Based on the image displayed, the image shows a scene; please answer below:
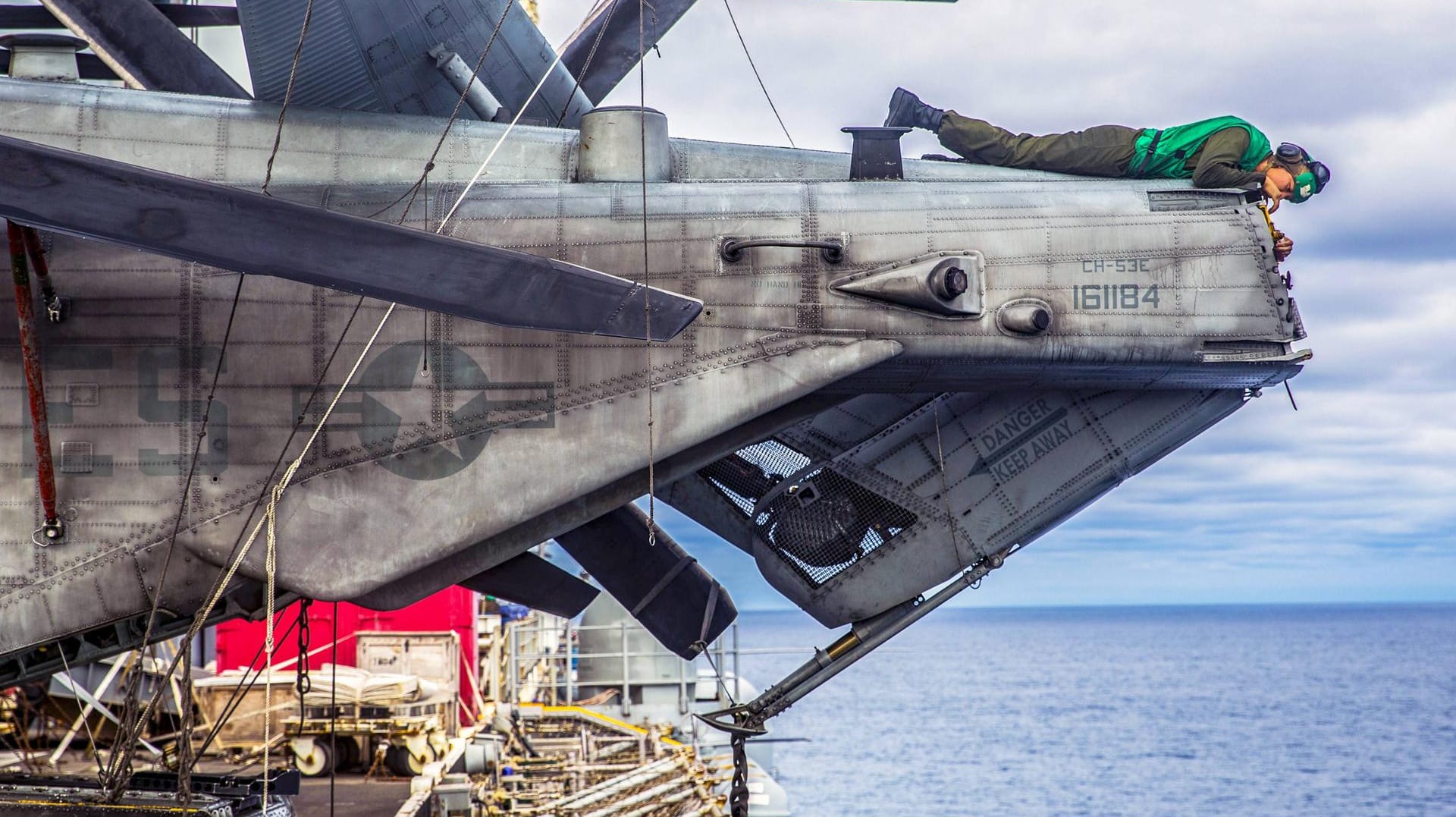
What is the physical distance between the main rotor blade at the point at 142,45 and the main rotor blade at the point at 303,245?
14.1ft

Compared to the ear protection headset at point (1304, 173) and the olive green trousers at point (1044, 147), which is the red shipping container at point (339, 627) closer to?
the olive green trousers at point (1044, 147)

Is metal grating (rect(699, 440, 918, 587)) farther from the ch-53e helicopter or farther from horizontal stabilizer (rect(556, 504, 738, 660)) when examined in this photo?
horizontal stabilizer (rect(556, 504, 738, 660))

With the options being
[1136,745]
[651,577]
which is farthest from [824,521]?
[1136,745]

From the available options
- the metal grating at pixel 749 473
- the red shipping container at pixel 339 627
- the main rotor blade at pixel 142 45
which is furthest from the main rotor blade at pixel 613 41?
the red shipping container at pixel 339 627

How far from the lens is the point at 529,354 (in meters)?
10.4

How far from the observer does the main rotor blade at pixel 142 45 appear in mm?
10953

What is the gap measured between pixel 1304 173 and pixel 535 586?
303 inches

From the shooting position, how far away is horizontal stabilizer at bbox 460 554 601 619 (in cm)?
1163

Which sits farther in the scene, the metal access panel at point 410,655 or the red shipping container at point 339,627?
the red shipping container at point 339,627

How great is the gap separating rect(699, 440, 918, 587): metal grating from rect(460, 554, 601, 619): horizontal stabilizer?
1.85m

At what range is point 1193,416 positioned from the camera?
1179cm

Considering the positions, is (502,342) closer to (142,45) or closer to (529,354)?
(529,354)

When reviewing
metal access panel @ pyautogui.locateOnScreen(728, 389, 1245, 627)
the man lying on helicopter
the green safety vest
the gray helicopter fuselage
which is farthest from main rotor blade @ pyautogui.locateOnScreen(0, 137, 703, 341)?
the green safety vest

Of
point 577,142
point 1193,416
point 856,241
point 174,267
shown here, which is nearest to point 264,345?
point 174,267
